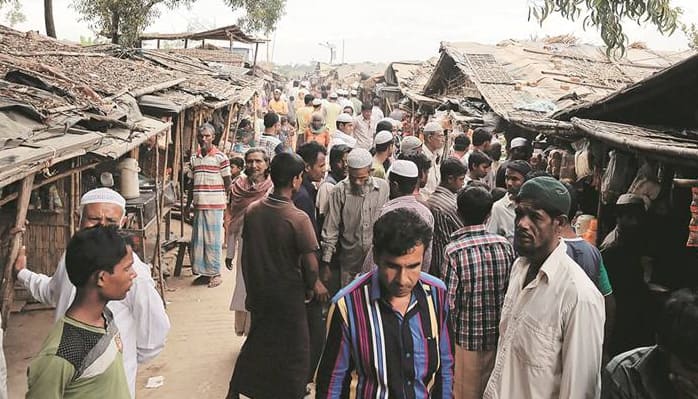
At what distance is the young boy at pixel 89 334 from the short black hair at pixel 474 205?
2.14 meters

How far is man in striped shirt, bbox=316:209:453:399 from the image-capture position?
2.46 m

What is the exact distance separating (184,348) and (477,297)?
355 cm

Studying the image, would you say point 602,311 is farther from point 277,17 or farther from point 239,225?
point 277,17

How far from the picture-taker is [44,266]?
6055mm

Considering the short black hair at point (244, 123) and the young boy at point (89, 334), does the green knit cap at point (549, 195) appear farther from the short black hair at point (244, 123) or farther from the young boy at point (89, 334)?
the short black hair at point (244, 123)

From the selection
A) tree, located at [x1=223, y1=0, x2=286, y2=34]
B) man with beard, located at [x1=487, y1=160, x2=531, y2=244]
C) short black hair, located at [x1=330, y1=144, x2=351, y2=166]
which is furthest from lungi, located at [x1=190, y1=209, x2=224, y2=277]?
tree, located at [x1=223, y1=0, x2=286, y2=34]

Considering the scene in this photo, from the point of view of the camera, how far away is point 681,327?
206 cm

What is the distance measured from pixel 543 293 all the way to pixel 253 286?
2.30 metres

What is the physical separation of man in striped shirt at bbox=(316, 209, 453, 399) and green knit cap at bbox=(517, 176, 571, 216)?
0.74 metres

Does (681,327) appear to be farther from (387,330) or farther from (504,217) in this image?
(504,217)

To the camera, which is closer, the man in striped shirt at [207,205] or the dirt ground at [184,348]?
the dirt ground at [184,348]

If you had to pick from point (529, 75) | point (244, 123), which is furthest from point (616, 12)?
point (244, 123)

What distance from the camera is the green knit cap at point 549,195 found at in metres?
2.97

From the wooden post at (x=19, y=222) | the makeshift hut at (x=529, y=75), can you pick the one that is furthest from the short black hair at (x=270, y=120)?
the wooden post at (x=19, y=222)
